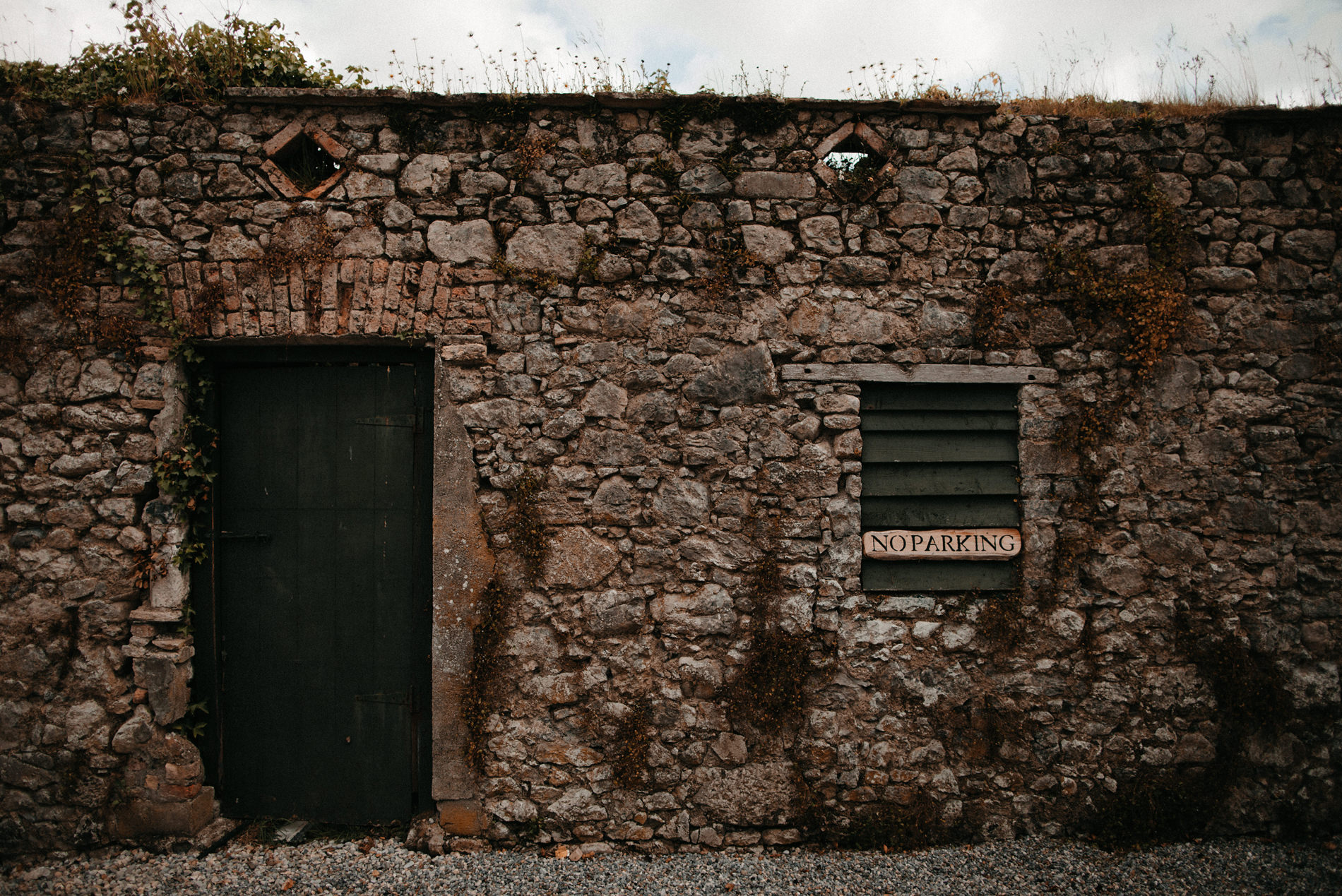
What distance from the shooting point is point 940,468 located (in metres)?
3.72

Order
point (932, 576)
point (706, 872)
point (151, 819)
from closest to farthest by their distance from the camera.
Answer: point (706, 872) → point (151, 819) → point (932, 576)

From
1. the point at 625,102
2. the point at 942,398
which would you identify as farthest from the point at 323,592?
the point at 942,398

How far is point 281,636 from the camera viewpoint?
3.72 metres

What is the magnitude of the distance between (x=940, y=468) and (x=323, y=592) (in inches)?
151

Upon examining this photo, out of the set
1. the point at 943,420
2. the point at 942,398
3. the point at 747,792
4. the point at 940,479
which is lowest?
the point at 747,792

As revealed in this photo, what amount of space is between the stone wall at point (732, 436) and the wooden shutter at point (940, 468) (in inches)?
4.8

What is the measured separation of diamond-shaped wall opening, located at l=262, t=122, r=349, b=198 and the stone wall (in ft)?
0.16

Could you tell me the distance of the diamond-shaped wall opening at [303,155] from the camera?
11.6ft

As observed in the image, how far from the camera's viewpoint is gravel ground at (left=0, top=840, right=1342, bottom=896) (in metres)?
3.23

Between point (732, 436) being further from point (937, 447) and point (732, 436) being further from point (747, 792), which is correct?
point (747, 792)

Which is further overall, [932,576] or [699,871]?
[932,576]

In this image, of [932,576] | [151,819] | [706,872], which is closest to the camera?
[706,872]

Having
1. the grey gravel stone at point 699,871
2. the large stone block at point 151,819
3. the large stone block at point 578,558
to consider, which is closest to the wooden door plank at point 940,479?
the large stone block at point 578,558

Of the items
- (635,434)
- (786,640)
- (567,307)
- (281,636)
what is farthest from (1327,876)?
(281,636)
